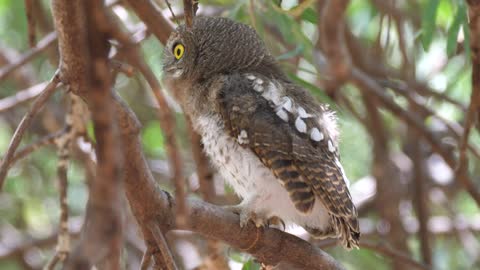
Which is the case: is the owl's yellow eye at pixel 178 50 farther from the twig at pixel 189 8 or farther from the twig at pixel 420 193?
the twig at pixel 420 193

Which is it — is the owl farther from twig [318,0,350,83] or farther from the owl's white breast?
twig [318,0,350,83]

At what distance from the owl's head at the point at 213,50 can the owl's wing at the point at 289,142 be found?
222 mm

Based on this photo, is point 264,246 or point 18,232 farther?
point 18,232

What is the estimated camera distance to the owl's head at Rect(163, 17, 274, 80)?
2797 millimetres

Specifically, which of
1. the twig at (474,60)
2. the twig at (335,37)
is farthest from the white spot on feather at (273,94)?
the twig at (335,37)

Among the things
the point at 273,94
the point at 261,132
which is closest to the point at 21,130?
the point at 261,132

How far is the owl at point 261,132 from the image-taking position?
94.3 inches

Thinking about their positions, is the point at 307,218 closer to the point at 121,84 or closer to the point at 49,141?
the point at 49,141

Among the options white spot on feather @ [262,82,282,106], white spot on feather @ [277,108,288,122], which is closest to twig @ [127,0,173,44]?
white spot on feather @ [262,82,282,106]

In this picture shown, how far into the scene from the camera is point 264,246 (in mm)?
2307

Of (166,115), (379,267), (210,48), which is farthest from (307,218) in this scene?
(379,267)

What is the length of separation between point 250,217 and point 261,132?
32 cm

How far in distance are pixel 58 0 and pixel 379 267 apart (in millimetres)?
3141

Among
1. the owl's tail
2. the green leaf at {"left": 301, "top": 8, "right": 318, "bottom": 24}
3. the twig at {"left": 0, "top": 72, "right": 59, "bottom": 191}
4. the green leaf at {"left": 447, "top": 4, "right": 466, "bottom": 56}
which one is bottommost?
the owl's tail
